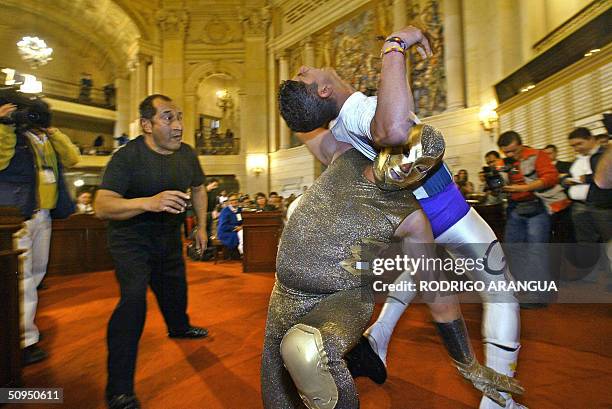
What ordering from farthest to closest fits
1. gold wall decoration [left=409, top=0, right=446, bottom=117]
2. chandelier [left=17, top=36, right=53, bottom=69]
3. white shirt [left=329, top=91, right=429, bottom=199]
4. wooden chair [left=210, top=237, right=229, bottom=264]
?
chandelier [left=17, top=36, right=53, bottom=69]
gold wall decoration [left=409, top=0, right=446, bottom=117]
wooden chair [left=210, top=237, right=229, bottom=264]
white shirt [left=329, top=91, right=429, bottom=199]

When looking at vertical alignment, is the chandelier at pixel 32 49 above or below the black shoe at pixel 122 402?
above

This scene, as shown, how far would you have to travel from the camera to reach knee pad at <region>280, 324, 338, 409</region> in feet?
2.63

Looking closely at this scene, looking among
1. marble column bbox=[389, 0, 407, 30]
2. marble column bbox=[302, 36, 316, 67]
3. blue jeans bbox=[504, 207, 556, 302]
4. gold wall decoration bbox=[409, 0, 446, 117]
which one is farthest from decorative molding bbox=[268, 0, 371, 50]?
blue jeans bbox=[504, 207, 556, 302]

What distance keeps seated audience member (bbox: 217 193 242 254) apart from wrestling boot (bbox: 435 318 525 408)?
6.44 meters

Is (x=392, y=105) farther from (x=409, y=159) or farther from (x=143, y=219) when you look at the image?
(x=143, y=219)

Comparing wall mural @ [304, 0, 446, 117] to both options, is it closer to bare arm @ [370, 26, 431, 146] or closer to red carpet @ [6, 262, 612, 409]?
red carpet @ [6, 262, 612, 409]

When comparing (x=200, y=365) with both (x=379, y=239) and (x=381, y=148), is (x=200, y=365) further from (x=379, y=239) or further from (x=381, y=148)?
(x=381, y=148)

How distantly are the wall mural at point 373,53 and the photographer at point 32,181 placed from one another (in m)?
7.17

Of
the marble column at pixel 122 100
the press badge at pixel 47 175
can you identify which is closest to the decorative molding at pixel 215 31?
the marble column at pixel 122 100

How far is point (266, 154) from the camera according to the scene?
50.0 feet

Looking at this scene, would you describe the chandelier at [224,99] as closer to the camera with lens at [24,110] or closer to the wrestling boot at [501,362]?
the camera with lens at [24,110]

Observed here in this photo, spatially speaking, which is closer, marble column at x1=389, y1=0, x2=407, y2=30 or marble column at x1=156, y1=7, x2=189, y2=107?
marble column at x1=389, y1=0, x2=407, y2=30

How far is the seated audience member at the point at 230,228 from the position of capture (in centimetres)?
751

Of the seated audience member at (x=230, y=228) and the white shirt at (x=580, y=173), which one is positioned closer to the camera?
the white shirt at (x=580, y=173)
